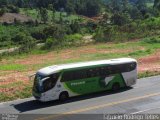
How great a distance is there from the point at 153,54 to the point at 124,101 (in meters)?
22.6

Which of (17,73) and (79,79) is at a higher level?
(79,79)

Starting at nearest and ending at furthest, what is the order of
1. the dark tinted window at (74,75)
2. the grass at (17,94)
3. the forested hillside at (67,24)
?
the dark tinted window at (74,75) → the grass at (17,94) → the forested hillside at (67,24)

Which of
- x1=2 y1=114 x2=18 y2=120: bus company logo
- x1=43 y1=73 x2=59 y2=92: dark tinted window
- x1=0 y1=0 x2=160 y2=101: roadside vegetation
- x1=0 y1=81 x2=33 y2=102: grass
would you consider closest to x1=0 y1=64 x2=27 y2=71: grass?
x1=0 y1=0 x2=160 y2=101: roadside vegetation

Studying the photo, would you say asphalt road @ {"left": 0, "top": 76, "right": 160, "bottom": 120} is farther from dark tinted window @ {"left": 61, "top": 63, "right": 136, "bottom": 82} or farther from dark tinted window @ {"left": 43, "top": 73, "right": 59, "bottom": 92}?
dark tinted window @ {"left": 61, "top": 63, "right": 136, "bottom": 82}

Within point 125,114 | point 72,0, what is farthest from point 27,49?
point 72,0

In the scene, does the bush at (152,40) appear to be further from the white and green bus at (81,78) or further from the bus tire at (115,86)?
the bus tire at (115,86)

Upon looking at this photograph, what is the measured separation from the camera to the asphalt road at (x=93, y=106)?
2441 cm

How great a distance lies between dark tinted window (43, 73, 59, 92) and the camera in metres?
27.0

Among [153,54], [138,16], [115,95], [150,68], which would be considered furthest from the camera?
[138,16]

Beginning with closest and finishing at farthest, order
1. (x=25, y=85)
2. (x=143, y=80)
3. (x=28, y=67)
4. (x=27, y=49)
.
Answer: (x=25, y=85), (x=143, y=80), (x=28, y=67), (x=27, y=49)

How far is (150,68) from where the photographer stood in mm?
39406

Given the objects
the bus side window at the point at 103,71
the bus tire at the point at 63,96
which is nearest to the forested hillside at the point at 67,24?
the bus side window at the point at 103,71

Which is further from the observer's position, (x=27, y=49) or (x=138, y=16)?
(x=138, y=16)

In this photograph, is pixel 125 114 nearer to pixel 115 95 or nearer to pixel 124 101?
pixel 124 101
